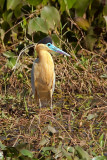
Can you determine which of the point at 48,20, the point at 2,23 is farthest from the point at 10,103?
the point at 2,23

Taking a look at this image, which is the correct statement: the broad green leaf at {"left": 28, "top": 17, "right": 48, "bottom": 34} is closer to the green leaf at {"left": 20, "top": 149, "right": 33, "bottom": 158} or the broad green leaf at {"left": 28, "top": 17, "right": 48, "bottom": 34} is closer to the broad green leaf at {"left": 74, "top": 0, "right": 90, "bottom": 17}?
the broad green leaf at {"left": 74, "top": 0, "right": 90, "bottom": 17}

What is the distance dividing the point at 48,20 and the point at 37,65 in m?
1.15

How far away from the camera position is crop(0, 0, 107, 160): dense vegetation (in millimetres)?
4094

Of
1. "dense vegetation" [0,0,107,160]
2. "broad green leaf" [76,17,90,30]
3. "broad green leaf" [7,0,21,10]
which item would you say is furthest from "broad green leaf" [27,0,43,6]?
"broad green leaf" [76,17,90,30]

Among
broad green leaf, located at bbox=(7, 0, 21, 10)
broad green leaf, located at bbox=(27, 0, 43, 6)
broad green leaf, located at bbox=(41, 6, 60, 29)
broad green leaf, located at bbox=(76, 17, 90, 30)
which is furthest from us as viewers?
broad green leaf, located at bbox=(76, 17, 90, 30)

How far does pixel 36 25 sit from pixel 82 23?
1.03 meters

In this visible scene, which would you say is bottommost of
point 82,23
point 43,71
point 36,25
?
point 43,71

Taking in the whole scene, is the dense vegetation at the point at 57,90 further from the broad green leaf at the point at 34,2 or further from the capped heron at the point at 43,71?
the capped heron at the point at 43,71

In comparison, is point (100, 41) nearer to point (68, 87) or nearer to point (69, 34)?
point (69, 34)

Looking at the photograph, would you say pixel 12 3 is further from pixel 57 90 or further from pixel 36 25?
pixel 57 90

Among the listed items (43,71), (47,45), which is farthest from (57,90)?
(47,45)

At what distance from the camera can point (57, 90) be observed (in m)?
6.11

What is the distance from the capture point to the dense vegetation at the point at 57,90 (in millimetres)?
4094

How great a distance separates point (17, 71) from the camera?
589cm
